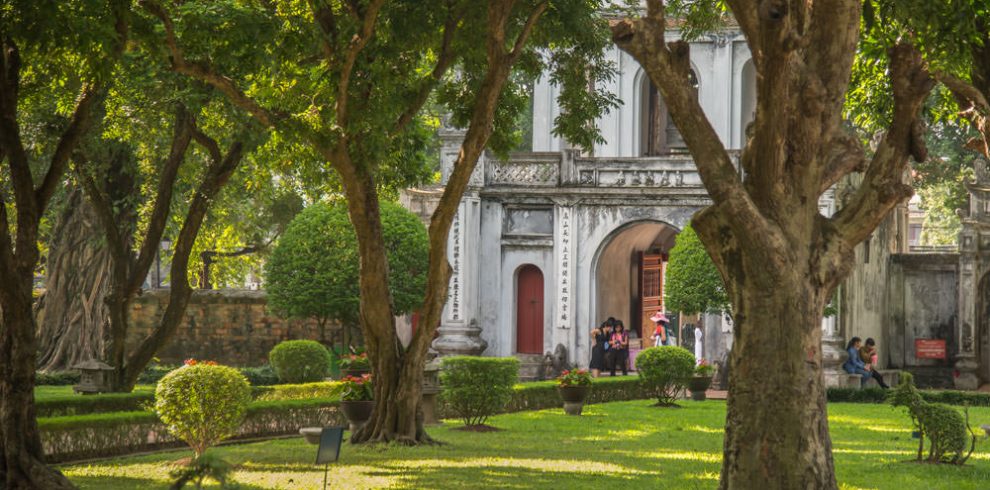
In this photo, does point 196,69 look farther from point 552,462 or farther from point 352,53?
point 552,462

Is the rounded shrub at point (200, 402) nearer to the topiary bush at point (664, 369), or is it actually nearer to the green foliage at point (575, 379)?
the green foliage at point (575, 379)

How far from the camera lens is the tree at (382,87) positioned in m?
15.5

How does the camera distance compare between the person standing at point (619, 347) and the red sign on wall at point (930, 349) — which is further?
the red sign on wall at point (930, 349)

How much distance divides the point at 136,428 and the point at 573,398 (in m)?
8.47

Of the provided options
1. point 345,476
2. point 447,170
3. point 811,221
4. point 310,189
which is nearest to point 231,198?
point 447,170

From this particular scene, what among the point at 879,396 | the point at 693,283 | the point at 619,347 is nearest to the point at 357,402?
the point at 693,283

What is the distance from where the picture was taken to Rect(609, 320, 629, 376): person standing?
31.5m

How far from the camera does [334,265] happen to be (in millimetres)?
31281

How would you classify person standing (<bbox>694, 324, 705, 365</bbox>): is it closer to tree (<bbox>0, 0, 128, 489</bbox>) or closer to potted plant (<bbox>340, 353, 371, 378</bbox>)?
potted plant (<bbox>340, 353, 371, 378</bbox>)

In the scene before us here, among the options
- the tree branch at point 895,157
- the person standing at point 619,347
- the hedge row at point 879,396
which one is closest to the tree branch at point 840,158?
the tree branch at point 895,157

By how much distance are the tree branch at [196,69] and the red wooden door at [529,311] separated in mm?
17697

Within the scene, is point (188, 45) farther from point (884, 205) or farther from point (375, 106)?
point (884, 205)

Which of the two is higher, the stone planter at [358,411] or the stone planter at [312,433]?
the stone planter at [358,411]

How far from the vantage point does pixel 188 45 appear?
1439cm
